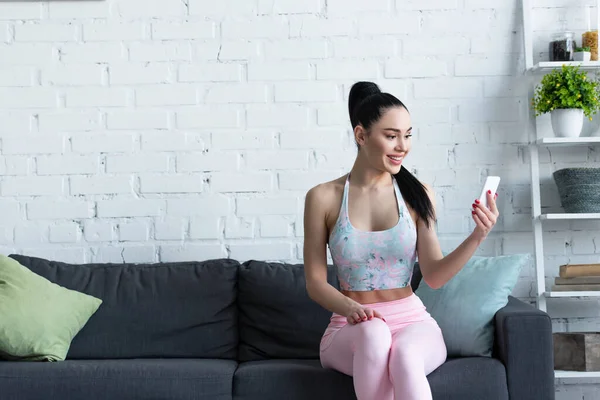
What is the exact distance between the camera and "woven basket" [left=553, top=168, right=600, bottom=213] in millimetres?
3211

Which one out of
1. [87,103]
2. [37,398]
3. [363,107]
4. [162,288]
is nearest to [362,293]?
[363,107]

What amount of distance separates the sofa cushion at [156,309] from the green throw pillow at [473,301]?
0.73m

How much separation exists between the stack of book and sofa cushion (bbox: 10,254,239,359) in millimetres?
1261

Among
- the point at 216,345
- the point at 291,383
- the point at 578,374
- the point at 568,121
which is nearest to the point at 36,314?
the point at 216,345

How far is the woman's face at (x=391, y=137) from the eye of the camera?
2.57 m

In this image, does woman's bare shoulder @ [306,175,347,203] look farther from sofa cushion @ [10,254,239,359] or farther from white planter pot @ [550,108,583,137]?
white planter pot @ [550,108,583,137]

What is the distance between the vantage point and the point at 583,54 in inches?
131

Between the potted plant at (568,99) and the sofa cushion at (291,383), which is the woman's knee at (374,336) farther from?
the potted plant at (568,99)

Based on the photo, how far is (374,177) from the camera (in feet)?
9.00

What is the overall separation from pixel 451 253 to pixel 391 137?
15.6 inches

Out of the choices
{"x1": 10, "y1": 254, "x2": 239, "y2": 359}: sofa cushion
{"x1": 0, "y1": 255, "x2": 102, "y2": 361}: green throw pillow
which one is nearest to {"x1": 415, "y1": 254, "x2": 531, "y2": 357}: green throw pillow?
{"x1": 10, "y1": 254, "x2": 239, "y2": 359}: sofa cushion

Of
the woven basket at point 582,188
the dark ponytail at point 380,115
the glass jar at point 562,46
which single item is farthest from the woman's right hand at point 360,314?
the glass jar at point 562,46

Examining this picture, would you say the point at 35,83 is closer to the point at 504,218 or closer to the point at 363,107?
the point at 363,107

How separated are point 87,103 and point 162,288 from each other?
903mm
